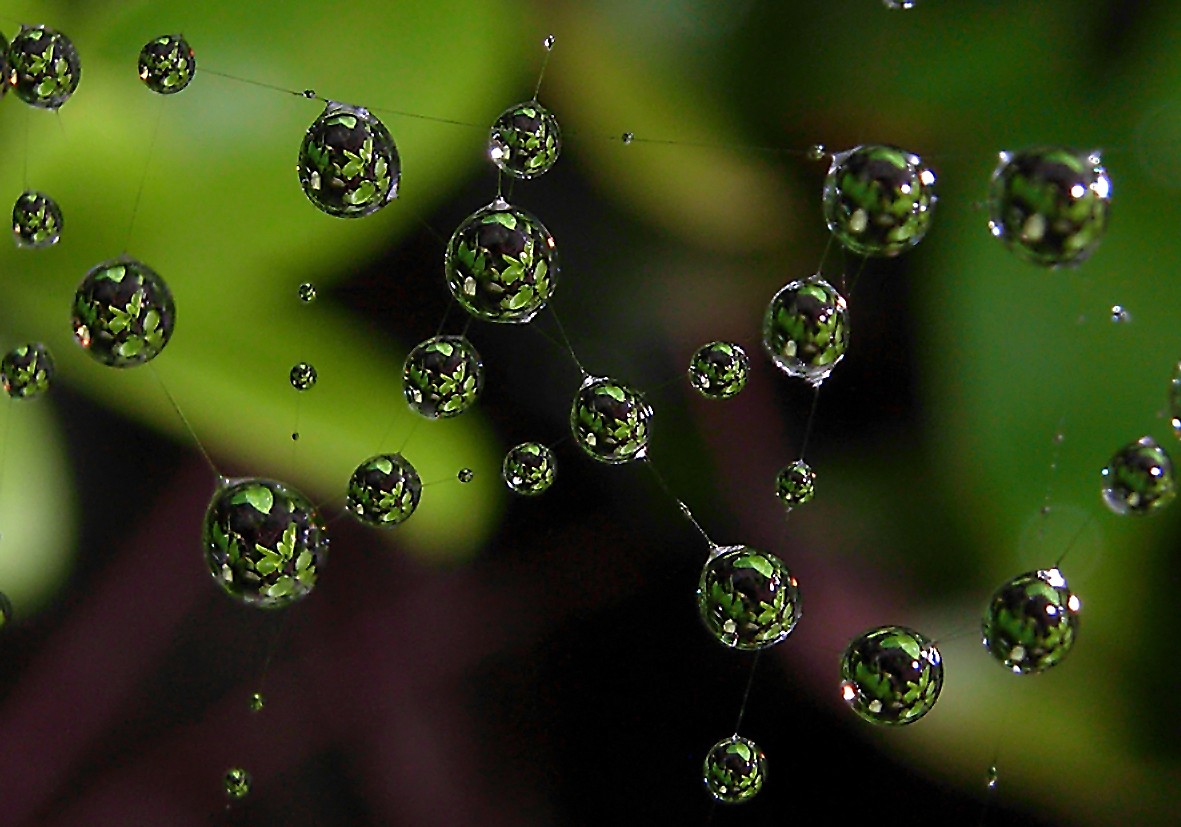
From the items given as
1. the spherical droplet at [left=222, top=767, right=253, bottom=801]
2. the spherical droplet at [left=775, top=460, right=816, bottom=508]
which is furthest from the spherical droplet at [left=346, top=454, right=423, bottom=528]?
the spherical droplet at [left=222, top=767, right=253, bottom=801]

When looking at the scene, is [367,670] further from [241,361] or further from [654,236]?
[654,236]

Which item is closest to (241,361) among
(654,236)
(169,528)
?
(169,528)

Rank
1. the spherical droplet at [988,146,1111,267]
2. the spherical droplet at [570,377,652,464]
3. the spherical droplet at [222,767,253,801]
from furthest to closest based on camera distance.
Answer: the spherical droplet at [222,767,253,801], the spherical droplet at [570,377,652,464], the spherical droplet at [988,146,1111,267]

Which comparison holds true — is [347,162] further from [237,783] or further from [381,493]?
[237,783]

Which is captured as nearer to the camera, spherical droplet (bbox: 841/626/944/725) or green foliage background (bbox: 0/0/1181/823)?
spherical droplet (bbox: 841/626/944/725)

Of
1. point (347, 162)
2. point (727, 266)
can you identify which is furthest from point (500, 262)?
point (727, 266)

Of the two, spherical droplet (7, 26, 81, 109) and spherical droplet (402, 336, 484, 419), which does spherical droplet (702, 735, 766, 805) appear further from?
spherical droplet (7, 26, 81, 109)

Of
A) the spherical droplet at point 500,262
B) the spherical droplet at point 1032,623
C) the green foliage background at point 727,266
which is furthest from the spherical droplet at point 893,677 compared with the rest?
the green foliage background at point 727,266
